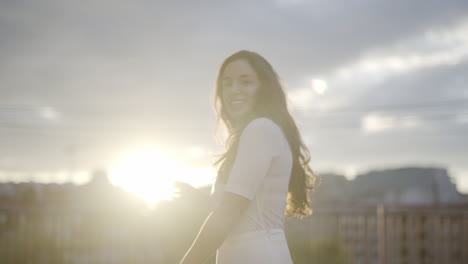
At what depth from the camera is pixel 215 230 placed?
1385mm

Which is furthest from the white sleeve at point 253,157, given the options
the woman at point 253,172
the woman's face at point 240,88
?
the woman's face at point 240,88

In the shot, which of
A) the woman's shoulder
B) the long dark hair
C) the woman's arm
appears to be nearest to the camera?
the woman's arm

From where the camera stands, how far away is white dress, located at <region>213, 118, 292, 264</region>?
144 centimetres

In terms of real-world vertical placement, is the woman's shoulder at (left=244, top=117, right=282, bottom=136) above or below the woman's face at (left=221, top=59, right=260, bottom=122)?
below

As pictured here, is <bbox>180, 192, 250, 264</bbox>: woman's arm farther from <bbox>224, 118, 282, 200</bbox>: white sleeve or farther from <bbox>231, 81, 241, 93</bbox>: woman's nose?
<bbox>231, 81, 241, 93</bbox>: woman's nose

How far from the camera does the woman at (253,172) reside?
1.42 meters

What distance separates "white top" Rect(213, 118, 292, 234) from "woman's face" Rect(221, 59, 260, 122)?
0.57 ft

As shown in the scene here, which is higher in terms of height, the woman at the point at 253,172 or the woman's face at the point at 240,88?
the woman's face at the point at 240,88

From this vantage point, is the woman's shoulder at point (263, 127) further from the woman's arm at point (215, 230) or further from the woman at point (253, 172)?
the woman's arm at point (215, 230)

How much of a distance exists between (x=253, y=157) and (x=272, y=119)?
0.24 meters

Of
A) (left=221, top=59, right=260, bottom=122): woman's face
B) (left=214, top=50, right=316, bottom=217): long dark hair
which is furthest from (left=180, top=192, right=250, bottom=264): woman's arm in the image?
(left=221, top=59, right=260, bottom=122): woman's face

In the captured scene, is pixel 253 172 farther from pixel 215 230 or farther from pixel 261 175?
pixel 215 230

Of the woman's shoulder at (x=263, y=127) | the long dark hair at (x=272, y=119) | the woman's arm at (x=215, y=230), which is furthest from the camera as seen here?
the long dark hair at (x=272, y=119)

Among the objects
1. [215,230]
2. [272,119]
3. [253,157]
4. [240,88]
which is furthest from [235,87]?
[215,230]
